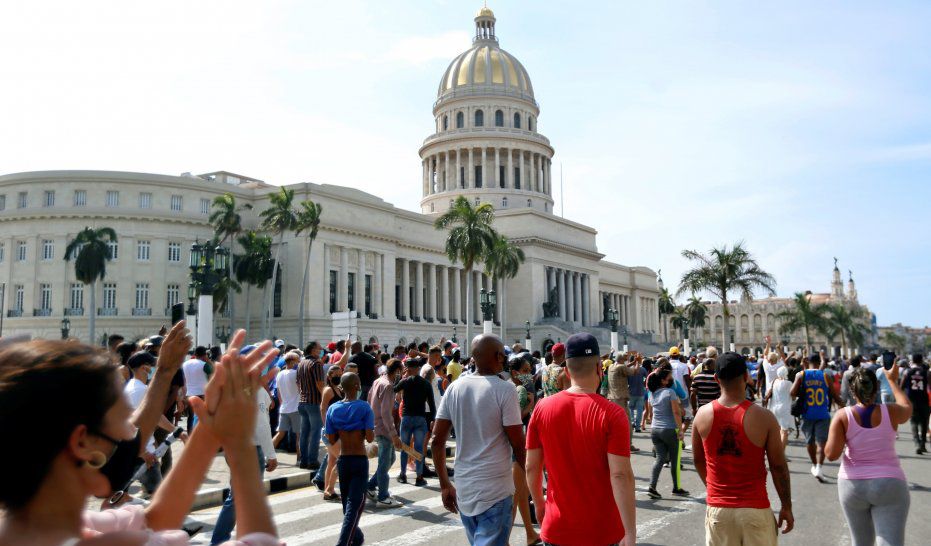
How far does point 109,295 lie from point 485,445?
164ft

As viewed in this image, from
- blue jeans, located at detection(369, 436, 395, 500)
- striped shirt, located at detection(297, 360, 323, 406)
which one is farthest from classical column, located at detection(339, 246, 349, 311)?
blue jeans, located at detection(369, 436, 395, 500)

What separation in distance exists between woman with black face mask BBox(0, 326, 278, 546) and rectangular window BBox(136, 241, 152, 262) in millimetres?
52127

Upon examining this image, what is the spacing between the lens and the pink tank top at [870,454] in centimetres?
554

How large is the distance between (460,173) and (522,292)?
62.4 ft

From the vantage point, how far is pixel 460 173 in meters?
82.0

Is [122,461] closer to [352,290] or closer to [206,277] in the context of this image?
[206,277]

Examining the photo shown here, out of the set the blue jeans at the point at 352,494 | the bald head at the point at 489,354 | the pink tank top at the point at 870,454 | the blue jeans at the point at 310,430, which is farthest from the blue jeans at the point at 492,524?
the blue jeans at the point at 310,430

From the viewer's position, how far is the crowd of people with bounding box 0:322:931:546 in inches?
70.8

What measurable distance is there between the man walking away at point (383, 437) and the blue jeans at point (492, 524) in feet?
15.3

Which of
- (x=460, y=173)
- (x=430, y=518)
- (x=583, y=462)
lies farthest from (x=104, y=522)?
(x=460, y=173)

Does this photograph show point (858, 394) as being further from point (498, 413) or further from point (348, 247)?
point (348, 247)

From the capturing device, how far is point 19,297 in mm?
49344

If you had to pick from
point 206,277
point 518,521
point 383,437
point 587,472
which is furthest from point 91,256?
point 587,472

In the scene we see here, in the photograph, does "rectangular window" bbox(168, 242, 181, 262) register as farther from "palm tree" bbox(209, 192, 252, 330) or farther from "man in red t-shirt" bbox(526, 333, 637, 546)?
"man in red t-shirt" bbox(526, 333, 637, 546)
